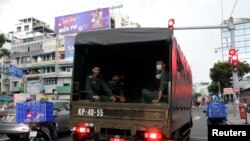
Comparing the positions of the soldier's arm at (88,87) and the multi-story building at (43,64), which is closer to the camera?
the soldier's arm at (88,87)

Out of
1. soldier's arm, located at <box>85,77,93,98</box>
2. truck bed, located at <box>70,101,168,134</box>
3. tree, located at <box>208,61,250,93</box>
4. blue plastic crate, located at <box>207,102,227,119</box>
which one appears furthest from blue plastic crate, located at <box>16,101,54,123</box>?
tree, located at <box>208,61,250,93</box>

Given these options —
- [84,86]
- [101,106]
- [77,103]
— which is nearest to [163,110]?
[101,106]

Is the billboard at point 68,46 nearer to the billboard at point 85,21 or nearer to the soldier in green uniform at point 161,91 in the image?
the billboard at point 85,21

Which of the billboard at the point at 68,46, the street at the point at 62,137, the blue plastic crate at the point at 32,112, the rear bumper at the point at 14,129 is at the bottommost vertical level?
the street at the point at 62,137

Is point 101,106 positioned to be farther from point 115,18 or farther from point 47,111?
point 115,18

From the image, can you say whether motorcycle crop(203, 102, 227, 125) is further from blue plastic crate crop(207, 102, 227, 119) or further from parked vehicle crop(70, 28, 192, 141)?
parked vehicle crop(70, 28, 192, 141)

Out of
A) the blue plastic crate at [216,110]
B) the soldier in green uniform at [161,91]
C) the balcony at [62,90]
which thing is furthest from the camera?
the balcony at [62,90]

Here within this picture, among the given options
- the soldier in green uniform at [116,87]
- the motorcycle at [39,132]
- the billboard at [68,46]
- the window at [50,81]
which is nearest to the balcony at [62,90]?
the window at [50,81]

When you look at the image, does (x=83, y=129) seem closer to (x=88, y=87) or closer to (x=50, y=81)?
(x=88, y=87)

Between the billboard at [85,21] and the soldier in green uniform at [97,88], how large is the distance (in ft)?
165

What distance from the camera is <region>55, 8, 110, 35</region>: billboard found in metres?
61.8

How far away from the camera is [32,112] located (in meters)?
11.0

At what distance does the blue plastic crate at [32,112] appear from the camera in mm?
10945

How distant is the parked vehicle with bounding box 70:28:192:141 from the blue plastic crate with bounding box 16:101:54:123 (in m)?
1.37
